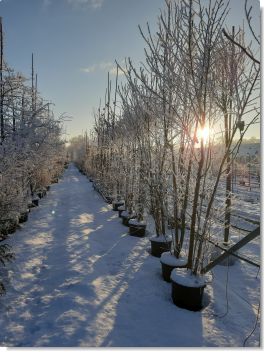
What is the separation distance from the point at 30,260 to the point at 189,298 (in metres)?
2.66

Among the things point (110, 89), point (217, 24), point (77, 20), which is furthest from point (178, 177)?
point (110, 89)

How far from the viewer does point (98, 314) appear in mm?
3365

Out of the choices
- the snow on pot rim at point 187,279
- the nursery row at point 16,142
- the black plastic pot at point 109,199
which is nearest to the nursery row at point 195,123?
the snow on pot rim at point 187,279

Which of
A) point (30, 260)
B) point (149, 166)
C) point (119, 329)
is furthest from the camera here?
point (149, 166)

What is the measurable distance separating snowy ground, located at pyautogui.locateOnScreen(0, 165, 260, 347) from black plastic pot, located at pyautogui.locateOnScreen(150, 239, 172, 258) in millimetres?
135

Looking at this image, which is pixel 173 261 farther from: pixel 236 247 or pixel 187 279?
pixel 236 247

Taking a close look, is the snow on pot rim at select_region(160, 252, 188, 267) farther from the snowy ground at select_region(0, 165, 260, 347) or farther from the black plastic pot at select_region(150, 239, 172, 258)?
A: the black plastic pot at select_region(150, 239, 172, 258)

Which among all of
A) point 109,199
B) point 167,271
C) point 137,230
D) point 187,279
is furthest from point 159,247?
point 109,199

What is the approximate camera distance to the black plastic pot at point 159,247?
5322 millimetres

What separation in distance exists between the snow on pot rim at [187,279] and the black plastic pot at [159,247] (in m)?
1.49

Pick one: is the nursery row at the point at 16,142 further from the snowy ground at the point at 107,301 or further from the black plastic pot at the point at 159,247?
the black plastic pot at the point at 159,247

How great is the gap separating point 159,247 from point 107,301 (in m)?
A: 1.86

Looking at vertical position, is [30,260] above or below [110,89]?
below

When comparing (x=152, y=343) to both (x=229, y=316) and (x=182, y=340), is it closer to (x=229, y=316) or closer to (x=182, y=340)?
(x=182, y=340)
